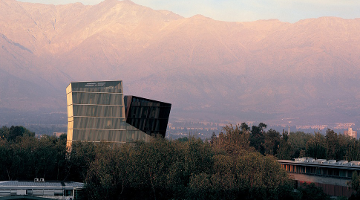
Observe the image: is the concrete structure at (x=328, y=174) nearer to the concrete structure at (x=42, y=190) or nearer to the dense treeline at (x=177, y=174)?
the dense treeline at (x=177, y=174)

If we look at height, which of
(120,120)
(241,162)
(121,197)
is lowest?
(121,197)

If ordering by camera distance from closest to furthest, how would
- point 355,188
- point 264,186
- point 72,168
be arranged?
point 264,186, point 355,188, point 72,168

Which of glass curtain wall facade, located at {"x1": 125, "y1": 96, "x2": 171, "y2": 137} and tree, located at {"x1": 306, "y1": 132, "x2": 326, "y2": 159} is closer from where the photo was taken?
glass curtain wall facade, located at {"x1": 125, "y1": 96, "x2": 171, "y2": 137}

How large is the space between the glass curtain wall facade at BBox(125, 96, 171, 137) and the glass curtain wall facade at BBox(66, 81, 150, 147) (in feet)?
5.20

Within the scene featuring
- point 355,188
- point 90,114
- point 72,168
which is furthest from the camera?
point 90,114

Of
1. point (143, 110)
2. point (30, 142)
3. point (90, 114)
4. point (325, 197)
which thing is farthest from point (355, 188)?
point (30, 142)

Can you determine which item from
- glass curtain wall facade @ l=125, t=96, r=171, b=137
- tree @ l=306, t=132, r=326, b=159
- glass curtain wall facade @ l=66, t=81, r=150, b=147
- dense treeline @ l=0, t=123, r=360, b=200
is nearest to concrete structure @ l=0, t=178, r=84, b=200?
dense treeline @ l=0, t=123, r=360, b=200

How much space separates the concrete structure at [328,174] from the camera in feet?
398

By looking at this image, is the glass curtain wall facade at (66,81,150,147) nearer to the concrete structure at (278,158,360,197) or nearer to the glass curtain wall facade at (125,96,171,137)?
the glass curtain wall facade at (125,96,171,137)

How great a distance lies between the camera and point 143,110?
13462 centimetres

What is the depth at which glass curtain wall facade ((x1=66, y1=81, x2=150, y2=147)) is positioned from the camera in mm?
131375

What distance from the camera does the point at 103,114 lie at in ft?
434

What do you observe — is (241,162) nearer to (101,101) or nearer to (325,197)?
(325,197)

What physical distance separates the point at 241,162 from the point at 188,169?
9.74 meters
